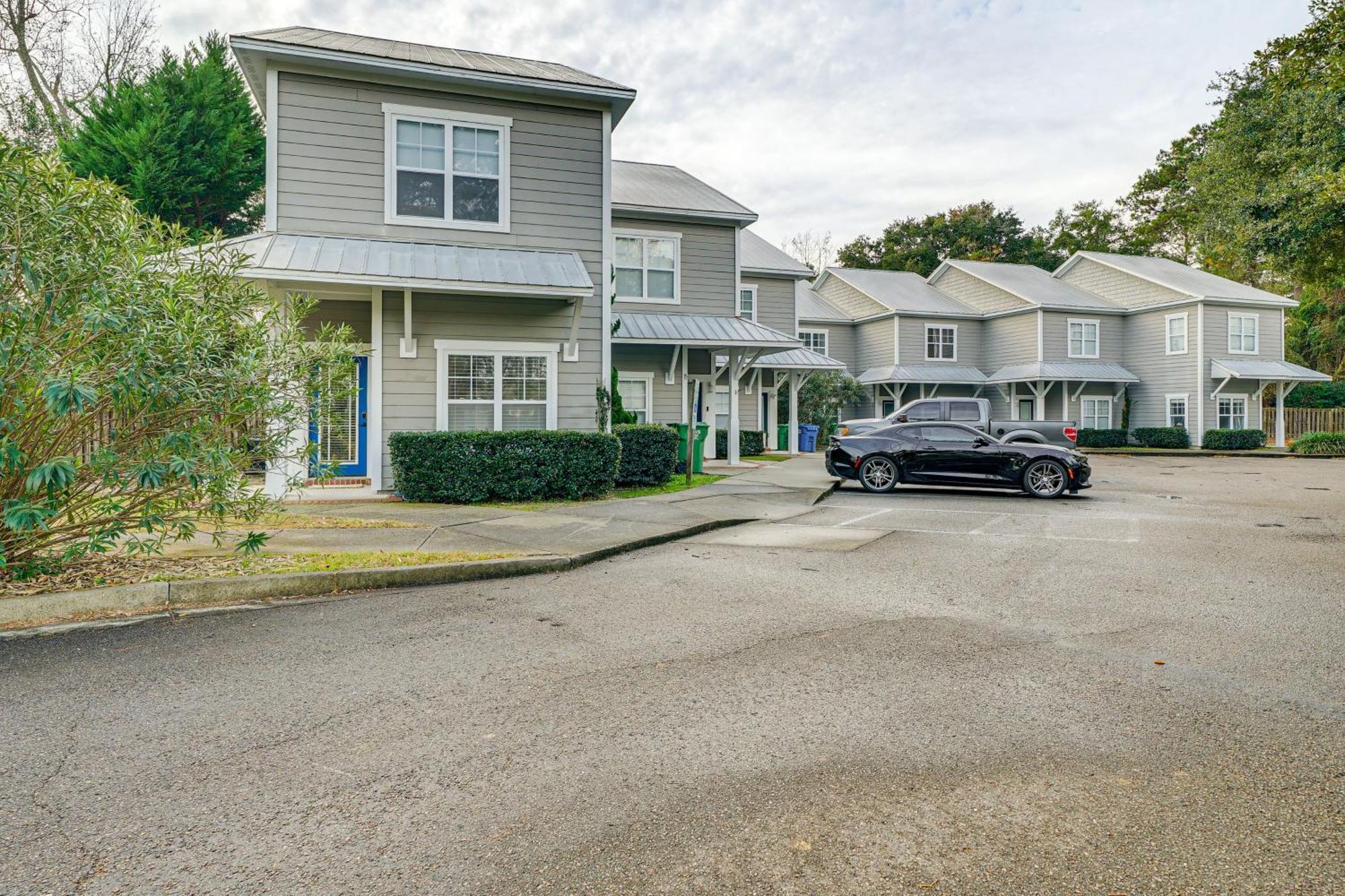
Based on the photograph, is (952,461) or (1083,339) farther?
(1083,339)

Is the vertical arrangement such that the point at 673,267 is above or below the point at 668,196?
below

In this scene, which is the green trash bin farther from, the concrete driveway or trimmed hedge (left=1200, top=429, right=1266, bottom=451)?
trimmed hedge (left=1200, top=429, right=1266, bottom=451)

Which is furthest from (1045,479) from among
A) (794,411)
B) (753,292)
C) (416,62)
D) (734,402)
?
(753,292)

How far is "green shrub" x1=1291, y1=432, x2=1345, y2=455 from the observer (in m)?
29.1

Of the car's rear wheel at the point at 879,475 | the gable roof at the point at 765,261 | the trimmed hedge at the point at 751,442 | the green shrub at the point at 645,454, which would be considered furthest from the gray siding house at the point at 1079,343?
the green shrub at the point at 645,454

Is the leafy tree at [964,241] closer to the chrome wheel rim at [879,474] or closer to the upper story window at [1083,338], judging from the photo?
the upper story window at [1083,338]

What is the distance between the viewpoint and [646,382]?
21.3m

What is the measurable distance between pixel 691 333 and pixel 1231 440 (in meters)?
25.5

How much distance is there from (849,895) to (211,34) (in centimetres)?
3470

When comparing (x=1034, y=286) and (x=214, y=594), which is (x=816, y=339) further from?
(x=214, y=594)

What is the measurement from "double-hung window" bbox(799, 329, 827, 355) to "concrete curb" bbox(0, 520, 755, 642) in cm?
2909

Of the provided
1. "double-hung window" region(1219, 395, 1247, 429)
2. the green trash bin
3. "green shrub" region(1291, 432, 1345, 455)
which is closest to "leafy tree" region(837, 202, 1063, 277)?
"double-hung window" region(1219, 395, 1247, 429)

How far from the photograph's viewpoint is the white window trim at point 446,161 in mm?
13000

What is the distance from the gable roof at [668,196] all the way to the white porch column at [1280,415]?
2720 centimetres
